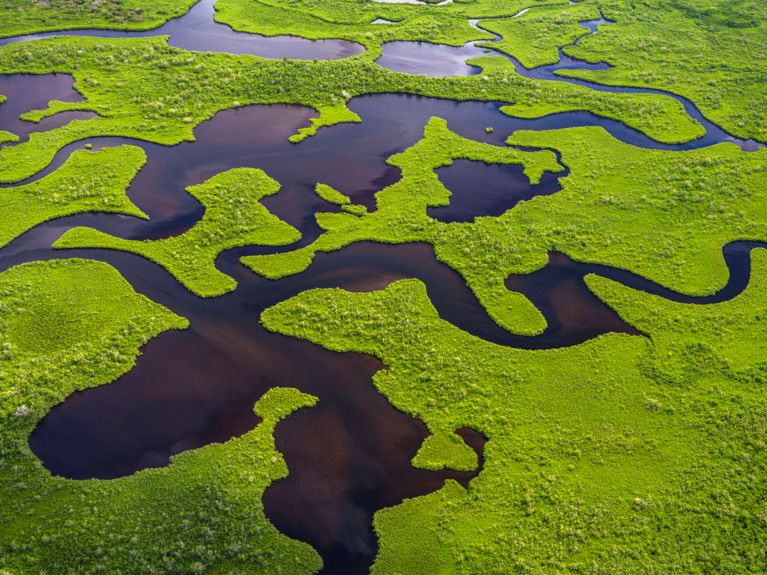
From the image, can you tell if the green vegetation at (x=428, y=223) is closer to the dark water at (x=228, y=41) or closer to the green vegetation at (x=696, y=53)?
the dark water at (x=228, y=41)

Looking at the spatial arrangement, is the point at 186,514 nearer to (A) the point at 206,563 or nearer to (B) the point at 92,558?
(A) the point at 206,563

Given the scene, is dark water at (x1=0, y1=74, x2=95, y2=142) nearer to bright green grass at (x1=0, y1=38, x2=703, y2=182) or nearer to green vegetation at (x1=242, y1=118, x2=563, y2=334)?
bright green grass at (x1=0, y1=38, x2=703, y2=182)

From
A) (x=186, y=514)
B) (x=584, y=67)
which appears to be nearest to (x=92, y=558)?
(x=186, y=514)

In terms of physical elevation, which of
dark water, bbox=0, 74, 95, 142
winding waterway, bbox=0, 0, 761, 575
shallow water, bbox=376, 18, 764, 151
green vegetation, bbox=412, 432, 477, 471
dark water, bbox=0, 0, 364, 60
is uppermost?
dark water, bbox=0, 0, 364, 60

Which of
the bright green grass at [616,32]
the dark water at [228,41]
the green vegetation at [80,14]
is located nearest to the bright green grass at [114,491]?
the dark water at [228,41]

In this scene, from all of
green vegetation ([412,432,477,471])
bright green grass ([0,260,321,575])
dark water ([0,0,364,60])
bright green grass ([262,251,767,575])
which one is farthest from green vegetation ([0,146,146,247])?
green vegetation ([412,432,477,471])

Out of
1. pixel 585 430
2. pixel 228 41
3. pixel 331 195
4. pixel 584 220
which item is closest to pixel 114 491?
pixel 585 430
